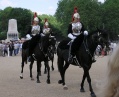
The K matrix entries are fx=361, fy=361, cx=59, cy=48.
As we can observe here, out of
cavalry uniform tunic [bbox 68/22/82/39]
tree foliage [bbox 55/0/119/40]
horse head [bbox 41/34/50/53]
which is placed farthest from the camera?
tree foliage [bbox 55/0/119/40]

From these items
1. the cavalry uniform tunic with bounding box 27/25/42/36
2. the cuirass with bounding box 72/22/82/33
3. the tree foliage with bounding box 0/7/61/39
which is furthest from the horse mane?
the tree foliage with bounding box 0/7/61/39

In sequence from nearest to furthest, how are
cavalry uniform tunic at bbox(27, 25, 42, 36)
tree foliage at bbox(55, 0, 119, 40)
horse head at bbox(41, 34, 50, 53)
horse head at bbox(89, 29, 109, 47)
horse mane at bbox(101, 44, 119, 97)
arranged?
horse mane at bbox(101, 44, 119, 97) → horse head at bbox(89, 29, 109, 47) → horse head at bbox(41, 34, 50, 53) → cavalry uniform tunic at bbox(27, 25, 42, 36) → tree foliage at bbox(55, 0, 119, 40)

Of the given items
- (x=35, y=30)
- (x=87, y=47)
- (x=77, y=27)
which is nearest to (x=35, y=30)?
(x=35, y=30)

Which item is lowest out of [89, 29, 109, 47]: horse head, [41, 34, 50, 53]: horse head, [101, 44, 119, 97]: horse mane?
[41, 34, 50, 53]: horse head

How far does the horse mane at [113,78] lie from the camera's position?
1855 mm

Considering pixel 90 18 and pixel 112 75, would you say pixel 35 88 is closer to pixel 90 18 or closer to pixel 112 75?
pixel 112 75

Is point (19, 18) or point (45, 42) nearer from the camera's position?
point (45, 42)

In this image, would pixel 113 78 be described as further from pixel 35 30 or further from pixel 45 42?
pixel 35 30

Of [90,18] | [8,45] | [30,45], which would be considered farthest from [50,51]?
[90,18]

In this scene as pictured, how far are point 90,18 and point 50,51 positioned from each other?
213ft

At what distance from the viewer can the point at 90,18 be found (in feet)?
257

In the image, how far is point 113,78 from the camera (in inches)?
73.1

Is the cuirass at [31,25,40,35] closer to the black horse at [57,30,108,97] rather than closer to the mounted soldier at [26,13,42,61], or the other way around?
the mounted soldier at [26,13,42,61]

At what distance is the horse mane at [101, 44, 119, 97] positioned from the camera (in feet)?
6.09
